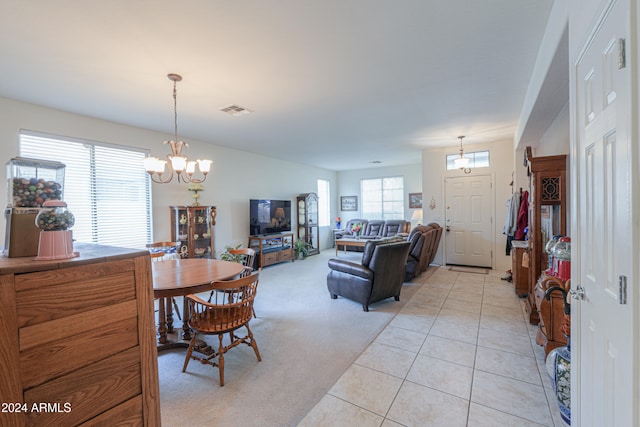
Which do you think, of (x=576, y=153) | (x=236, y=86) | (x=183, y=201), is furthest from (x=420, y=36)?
(x=183, y=201)

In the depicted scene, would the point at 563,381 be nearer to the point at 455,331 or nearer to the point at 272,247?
the point at 455,331

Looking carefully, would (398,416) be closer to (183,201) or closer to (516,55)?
(516,55)

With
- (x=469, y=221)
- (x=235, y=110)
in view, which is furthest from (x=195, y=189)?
(x=469, y=221)

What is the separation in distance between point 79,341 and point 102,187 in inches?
154

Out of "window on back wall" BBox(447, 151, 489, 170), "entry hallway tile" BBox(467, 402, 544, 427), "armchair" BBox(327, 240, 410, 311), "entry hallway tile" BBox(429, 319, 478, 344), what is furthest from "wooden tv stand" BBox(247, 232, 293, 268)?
"entry hallway tile" BBox(467, 402, 544, 427)

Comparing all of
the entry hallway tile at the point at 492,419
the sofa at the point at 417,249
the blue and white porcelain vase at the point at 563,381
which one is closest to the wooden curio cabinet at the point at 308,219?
the sofa at the point at 417,249

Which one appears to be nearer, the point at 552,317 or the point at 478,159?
the point at 552,317

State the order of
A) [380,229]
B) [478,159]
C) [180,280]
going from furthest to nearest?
[380,229] → [478,159] → [180,280]

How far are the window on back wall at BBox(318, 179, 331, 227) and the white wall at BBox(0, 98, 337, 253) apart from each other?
0.63 meters

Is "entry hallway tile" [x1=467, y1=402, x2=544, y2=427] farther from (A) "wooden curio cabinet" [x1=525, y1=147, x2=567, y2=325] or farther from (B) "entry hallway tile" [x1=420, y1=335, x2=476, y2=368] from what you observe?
(A) "wooden curio cabinet" [x1=525, y1=147, x2=567, y2=325]

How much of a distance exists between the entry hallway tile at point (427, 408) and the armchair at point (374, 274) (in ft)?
5.15

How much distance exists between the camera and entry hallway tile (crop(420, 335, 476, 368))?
7.96ft

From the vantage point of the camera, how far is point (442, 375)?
2207 millimetres

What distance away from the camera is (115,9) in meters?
1.78
